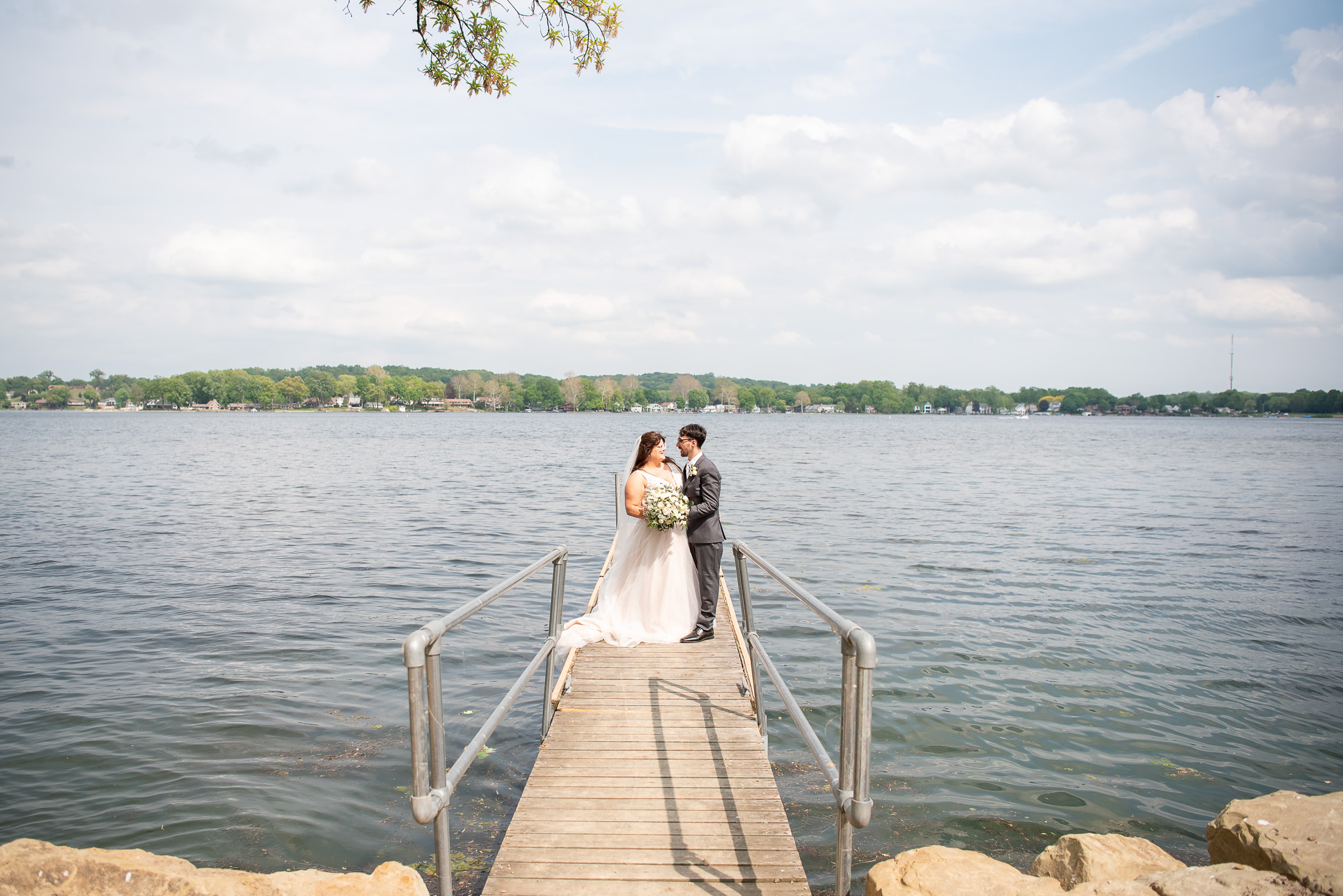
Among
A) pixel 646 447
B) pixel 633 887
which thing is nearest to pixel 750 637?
pixel 633 887

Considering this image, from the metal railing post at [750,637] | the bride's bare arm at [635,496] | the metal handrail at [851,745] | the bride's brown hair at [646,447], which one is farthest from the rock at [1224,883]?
the bride's brown hair at [646,447]

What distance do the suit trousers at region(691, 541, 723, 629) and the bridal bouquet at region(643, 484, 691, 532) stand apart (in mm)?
409

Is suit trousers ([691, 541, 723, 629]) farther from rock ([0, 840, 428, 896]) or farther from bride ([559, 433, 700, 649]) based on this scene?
rock ([0, 840, 428, 896])

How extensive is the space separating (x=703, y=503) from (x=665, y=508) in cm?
43

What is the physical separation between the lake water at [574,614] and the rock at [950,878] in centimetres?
118

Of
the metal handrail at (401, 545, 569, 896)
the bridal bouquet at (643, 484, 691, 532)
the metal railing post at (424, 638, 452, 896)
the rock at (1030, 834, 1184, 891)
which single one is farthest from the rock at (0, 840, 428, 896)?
the bridal bouquet at (643, 484, 691, 532)

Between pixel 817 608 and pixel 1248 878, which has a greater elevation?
pixel 817 608

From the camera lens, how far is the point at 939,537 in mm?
19750

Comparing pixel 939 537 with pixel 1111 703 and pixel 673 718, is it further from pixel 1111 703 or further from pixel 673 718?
pixel 673 718

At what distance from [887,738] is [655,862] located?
4.45 metres

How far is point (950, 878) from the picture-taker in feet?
13.2

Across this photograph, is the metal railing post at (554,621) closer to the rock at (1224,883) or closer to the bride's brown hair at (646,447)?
the bride's brown hair at (646,447)

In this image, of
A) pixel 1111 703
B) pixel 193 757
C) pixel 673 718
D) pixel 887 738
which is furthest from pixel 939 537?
pixel 193 757

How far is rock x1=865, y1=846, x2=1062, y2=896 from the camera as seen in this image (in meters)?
3.96
